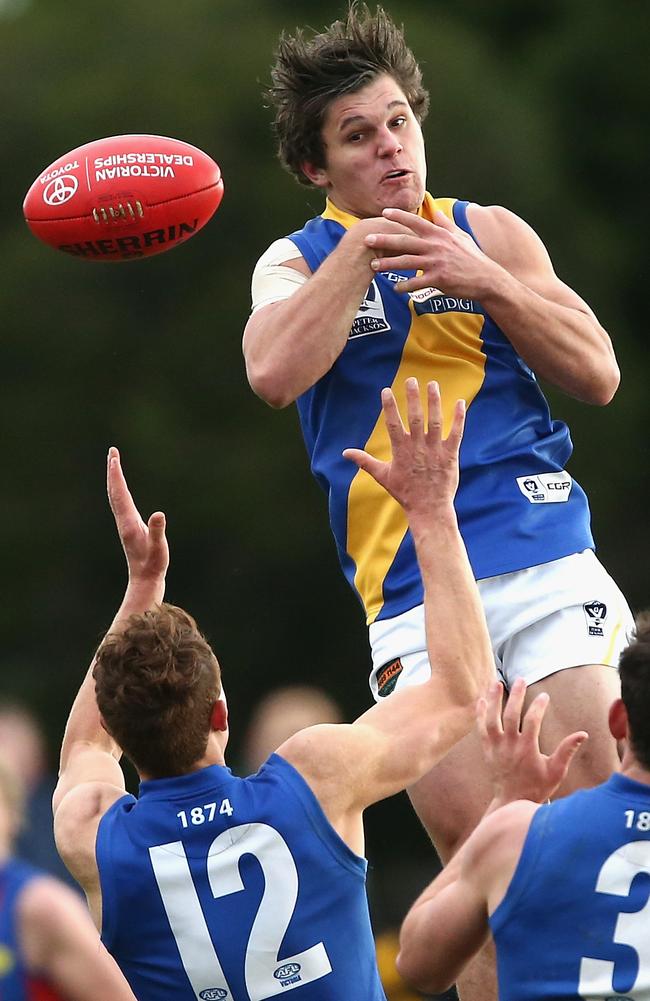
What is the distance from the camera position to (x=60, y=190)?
238 inches

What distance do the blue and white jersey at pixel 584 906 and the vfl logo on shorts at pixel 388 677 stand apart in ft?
4.86

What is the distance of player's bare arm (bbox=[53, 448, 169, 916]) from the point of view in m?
4.59

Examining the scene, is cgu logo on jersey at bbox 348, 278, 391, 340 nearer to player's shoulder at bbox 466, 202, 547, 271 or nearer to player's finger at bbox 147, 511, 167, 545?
player's shoulder at bbox 466, 202, 547, 271

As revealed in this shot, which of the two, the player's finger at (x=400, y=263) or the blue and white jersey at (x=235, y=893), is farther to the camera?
the player's finger at (x=400, y=263)

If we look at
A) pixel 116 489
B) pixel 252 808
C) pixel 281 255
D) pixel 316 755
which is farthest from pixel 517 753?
pixel 281 255

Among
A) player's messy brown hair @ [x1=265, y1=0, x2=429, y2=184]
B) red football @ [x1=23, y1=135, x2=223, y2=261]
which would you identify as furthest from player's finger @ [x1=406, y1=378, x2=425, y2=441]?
red football @ [x1=23, y1=135, x2=223, y2=261]

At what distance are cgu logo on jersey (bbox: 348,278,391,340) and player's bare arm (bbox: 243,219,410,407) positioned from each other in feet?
0.73

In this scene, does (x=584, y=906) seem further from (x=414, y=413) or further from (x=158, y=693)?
(x=414, y=413)

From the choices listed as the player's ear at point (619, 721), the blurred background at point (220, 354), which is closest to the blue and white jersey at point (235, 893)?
the player's ear at point (619, 721)

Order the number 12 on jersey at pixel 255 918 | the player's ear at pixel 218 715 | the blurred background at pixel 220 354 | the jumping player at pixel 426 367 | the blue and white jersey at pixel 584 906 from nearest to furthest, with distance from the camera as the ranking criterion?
the blue and white jersey at pixel 584 906 → the number 12 on jersey at pixel 255 918 → the player's ear at pixel 218 715 → the jumping player at pixel 426 367 → the blurred background at pixel 220 354

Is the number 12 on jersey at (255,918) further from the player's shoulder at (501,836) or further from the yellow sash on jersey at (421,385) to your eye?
the yellow sash on jersey at (421,385)

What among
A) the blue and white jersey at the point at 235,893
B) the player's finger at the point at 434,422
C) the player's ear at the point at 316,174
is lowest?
the blue and white jersey at the point at 235,893

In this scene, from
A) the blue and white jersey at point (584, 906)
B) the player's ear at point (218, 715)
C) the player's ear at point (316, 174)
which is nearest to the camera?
the blue and white jersey at point (584, 906)

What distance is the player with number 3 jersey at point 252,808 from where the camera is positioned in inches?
172
